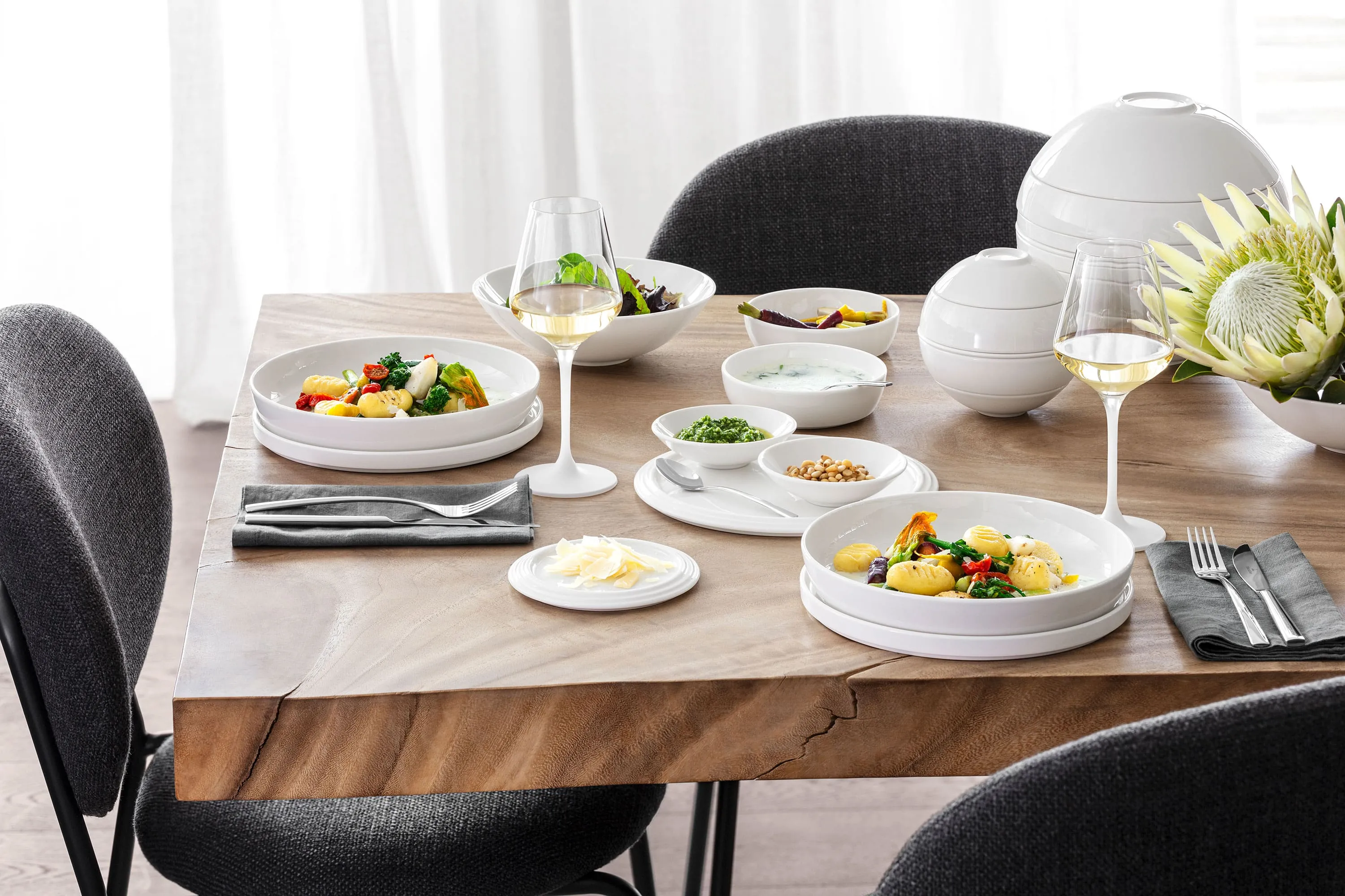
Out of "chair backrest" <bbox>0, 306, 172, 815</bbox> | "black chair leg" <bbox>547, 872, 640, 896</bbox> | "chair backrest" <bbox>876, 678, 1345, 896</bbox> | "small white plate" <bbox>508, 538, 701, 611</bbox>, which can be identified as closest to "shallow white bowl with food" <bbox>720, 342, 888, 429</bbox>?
"small white plate" <bbox>508, 538, 701, 611</bbox>

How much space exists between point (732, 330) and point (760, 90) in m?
1.96

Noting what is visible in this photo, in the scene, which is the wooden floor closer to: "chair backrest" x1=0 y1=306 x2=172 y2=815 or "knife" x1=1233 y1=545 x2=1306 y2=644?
"chair backrest" x1=0 y1=306 x2=172 y2=815

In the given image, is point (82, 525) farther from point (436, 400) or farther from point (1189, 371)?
point (1189, 371)

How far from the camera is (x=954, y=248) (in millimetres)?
2041

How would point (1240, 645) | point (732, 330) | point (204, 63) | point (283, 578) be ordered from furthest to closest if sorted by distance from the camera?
point (204, 63), point (732, 330), point (283, 578), point (1240, 645)

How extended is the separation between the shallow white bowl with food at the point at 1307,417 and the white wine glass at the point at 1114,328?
21 cm

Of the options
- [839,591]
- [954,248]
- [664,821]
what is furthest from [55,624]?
[954,248]

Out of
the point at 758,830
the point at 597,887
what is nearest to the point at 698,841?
the point at 597,887

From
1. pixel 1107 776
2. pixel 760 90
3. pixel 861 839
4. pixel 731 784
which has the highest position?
pixel 760 90

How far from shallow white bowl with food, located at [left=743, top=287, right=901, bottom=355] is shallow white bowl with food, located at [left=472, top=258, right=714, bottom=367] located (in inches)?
2.6

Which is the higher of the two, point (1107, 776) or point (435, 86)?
point (435, 86)

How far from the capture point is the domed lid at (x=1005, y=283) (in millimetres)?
1286

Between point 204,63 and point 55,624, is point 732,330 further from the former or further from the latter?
point 204,63

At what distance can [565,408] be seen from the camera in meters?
1.17
